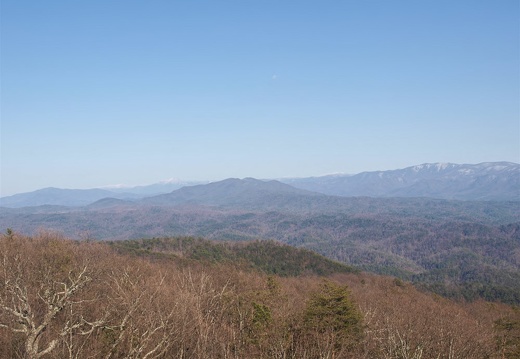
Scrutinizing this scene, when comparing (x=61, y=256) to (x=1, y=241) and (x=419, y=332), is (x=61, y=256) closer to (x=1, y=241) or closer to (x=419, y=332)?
(x=1, y=241)

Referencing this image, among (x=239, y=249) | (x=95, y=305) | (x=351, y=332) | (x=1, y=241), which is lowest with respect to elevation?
(x=239, y=249)

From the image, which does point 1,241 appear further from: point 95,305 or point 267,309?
point 267,309

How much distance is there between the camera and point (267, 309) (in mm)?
19000

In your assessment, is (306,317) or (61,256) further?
(61,256)

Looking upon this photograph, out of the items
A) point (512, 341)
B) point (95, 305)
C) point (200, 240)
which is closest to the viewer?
point (95, 305)

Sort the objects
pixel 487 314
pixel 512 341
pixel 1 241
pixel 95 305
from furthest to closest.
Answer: pixel 487 314 → pixel 1 241 → pixel 512 341 → pixel 95 305

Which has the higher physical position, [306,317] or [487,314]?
[306,317]

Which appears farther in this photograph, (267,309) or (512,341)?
(512,341)

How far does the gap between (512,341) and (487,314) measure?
2735 cm

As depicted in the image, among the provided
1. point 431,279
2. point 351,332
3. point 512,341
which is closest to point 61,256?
point 351,332

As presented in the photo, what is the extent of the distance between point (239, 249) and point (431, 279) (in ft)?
295

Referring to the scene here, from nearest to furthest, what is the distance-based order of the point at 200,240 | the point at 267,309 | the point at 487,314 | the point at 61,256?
the point at 267,309 → the point at 61,256 → the point at 487,314 → the point at 200,240

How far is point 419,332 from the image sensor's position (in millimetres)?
22438

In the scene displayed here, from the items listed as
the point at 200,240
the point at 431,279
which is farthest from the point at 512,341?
the point at 431,279
